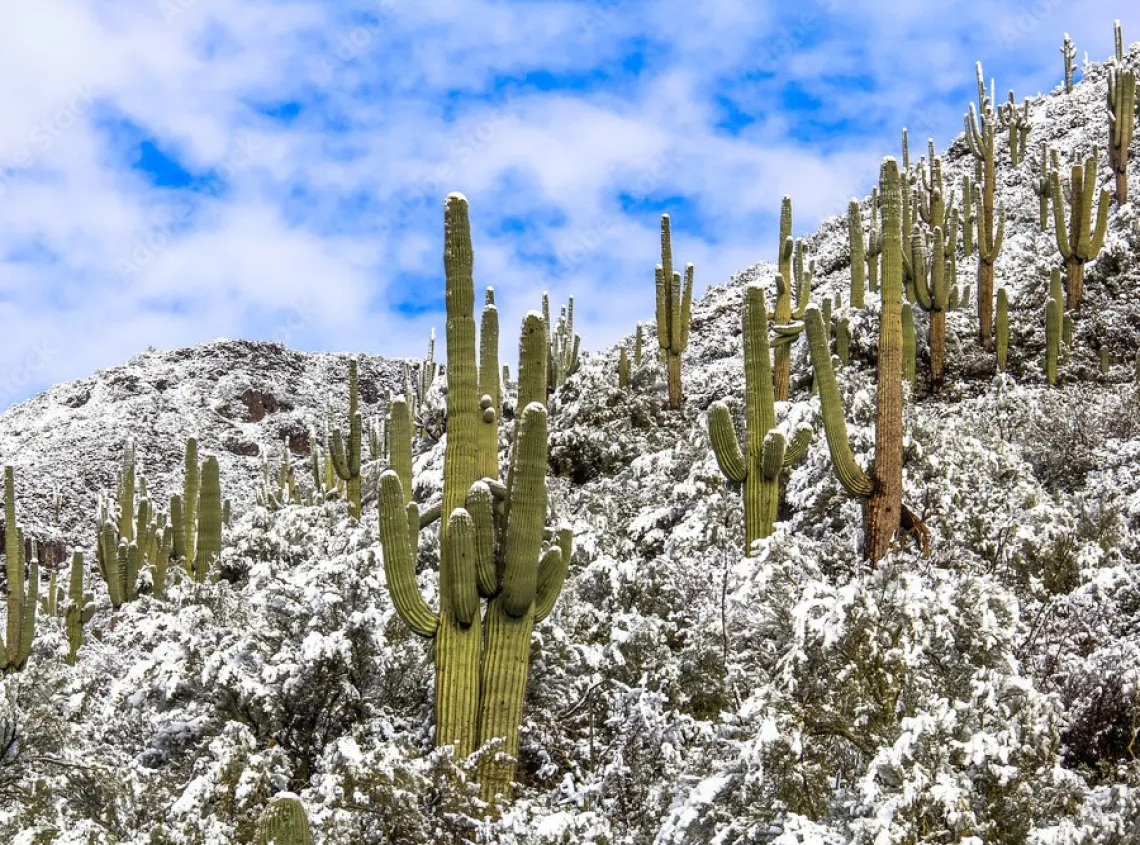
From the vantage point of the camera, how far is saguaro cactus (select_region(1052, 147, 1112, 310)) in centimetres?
1694

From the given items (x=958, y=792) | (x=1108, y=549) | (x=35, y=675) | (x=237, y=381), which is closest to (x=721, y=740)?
(x=958, y=792)

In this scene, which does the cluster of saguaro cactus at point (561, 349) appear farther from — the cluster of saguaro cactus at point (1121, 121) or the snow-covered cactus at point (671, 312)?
the cluster of saguaro cactus at point (1121, 121)

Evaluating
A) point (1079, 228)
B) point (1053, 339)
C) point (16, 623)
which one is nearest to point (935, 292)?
point (1053, 339)

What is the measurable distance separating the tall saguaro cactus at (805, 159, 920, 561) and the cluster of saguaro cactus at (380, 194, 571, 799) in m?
2.58

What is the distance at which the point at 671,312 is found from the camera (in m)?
16.8

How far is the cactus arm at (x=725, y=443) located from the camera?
27.4 ft

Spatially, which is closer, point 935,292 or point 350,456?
point 935,292

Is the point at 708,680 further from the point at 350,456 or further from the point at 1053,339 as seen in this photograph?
the point at 1053,339

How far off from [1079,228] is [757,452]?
38.9 ft

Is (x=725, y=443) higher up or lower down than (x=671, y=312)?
lower down

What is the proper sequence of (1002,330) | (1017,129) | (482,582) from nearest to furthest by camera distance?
(482,582) → (1002,330) → (1017,129)

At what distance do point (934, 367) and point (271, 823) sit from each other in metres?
14.0

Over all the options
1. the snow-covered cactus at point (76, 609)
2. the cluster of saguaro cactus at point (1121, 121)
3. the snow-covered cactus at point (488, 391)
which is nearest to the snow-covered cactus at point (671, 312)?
the snow-covered cactus at point (488, 391)

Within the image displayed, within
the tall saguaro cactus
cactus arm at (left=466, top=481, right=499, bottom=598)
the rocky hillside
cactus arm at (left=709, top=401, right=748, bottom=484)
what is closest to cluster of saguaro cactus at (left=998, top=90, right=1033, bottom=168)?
the rocky hillside
